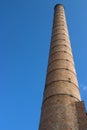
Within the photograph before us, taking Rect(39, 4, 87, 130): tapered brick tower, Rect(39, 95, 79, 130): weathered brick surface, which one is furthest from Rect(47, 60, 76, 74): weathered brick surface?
Rect(39, 95, 79, 130): weathered brick surface

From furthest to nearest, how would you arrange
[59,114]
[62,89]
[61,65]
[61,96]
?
[61,65] → [62,89] → [61,96] → [59,114]

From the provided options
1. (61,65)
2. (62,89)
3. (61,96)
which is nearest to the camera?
(61,96)

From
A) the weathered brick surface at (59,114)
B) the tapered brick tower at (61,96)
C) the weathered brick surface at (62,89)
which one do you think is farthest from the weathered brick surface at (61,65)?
the weathered brick surface at (59,114)

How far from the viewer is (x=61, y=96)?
767 centimetres

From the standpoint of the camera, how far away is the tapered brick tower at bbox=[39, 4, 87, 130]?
270 inches

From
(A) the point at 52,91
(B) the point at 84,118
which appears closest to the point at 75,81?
(A) the point at 52,91

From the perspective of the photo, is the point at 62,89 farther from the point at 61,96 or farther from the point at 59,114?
the point at 59,114

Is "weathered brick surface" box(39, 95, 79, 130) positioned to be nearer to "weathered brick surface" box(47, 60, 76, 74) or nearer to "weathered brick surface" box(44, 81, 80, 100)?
"weathered brick surface" box(44, 81, 80, 100)

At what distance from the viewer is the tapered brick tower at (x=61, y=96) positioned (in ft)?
22.5

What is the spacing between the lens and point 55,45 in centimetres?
1042

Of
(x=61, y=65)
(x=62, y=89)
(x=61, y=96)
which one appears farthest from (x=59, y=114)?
(x=61, y=65)

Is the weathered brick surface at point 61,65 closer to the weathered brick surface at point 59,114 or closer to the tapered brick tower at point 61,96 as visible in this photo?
the tapered brick tower at point 61,96

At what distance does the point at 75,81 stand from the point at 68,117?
2.18 metres

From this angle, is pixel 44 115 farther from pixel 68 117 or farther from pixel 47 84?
pixel 47 84
